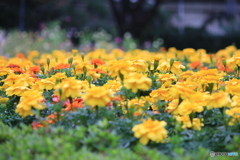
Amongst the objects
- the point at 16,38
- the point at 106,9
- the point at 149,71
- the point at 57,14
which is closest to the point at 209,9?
the point at 106,9

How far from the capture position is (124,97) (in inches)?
107

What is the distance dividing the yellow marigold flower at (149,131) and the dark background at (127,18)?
11.2 meters

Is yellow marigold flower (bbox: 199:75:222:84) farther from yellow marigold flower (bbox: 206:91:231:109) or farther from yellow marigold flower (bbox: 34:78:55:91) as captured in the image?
yellow marigold flower (bbox: 34:78:55:91)

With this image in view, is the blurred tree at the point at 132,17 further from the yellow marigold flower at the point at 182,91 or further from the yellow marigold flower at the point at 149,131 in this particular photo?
the yellow marigold flower at the point at 149,131

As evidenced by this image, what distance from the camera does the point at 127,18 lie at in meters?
13.6

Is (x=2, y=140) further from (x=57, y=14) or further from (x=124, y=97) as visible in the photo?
(x=57, y=14)

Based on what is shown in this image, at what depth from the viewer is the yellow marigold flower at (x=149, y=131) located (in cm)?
214

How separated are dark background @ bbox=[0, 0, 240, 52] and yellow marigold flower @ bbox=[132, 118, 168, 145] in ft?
36.6

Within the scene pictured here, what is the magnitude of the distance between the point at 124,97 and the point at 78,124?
0.40 m

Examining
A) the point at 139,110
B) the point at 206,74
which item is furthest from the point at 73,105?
the point at 206,74

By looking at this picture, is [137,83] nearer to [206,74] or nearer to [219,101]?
[219,101]

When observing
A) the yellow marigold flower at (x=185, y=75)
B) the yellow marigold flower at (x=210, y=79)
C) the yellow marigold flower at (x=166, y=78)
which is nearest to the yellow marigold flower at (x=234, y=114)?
the yellow marigold flower at (x=210, y=79)

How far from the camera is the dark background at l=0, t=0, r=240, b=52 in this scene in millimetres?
13664

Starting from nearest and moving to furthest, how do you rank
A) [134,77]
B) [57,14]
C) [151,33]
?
[134,77] → [151,33] → [57,14]
